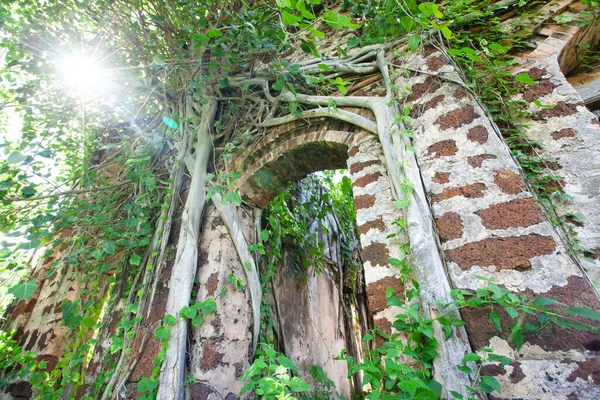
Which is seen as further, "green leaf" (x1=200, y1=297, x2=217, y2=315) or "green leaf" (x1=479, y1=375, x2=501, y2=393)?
"green leaf" (x1=200, y1=297, x2=217, y2=315)

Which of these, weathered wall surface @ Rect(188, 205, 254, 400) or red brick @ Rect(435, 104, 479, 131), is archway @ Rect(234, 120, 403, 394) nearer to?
red brick @ Rect(435, 104, 479, 131)

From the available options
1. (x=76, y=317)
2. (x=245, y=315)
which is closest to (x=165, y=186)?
(x=76, y=317)

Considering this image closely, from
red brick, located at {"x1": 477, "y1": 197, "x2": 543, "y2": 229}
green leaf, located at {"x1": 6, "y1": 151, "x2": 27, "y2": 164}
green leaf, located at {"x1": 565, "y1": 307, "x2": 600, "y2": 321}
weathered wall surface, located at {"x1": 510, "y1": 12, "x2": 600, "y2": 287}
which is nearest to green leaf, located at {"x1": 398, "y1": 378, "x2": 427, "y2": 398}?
green leaf, located at {"x1": 565, "y1": 307, "x2": 600, "y2": 321}

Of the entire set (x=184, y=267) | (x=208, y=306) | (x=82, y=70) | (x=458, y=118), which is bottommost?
(x=208, y=306)

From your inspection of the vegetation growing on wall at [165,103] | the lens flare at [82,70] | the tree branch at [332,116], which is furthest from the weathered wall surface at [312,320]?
the lens flare at [82,70]

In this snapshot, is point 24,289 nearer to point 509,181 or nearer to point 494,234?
point 494,234

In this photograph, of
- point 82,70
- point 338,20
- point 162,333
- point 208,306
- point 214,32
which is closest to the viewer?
point 338,20

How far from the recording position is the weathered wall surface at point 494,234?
3.28ft

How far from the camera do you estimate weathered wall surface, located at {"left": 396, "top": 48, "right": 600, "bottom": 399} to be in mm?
999

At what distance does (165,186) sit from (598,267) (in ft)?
8.64

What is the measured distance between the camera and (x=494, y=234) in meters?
1.26

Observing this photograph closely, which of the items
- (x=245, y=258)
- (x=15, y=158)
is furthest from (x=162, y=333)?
(x=15, y=158)

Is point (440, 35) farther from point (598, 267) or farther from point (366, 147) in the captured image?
point (598, 267)

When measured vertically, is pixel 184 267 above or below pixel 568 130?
below
